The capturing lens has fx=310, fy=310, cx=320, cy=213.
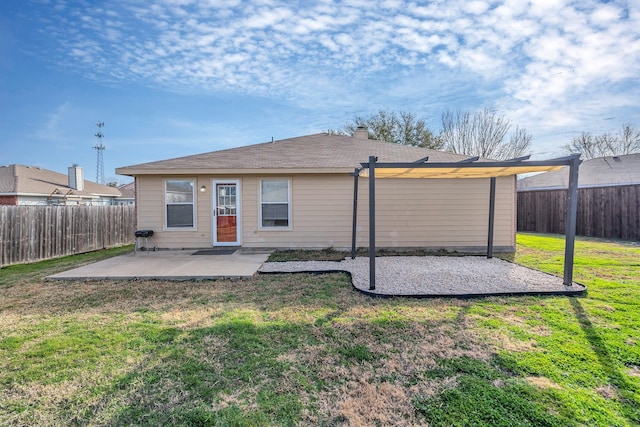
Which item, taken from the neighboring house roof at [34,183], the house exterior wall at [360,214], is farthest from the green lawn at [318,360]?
the neighboring house roof at [34,183]

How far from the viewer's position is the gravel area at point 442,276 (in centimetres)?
481

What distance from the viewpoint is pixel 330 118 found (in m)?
22.0

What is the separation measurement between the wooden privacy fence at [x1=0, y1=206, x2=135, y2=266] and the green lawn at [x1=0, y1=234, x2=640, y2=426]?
4515mm

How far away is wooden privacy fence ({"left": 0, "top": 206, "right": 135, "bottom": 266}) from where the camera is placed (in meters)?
7.88

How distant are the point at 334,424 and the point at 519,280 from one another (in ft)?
15.6

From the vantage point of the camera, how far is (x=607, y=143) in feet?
79.6

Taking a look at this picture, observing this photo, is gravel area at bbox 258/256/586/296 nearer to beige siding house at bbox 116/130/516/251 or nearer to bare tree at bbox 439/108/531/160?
beige siding house at bbox 116/130/516/251

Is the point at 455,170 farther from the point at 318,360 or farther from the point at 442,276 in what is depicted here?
the point at 318,360

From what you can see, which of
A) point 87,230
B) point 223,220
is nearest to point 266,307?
point 223,220

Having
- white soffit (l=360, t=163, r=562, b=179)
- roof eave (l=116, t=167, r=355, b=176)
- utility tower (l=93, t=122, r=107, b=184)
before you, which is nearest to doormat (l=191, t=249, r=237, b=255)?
roof eave (l=116, t=167, r=355, b=176)

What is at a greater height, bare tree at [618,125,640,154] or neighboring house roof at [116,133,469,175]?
bare tree at [618,125,640,154]

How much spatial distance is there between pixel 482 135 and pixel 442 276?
61.2 ft

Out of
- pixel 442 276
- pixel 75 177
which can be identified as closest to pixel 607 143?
pixel 442 276

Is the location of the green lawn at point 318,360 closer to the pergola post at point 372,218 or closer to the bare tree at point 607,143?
the pergola post at point 372,218
